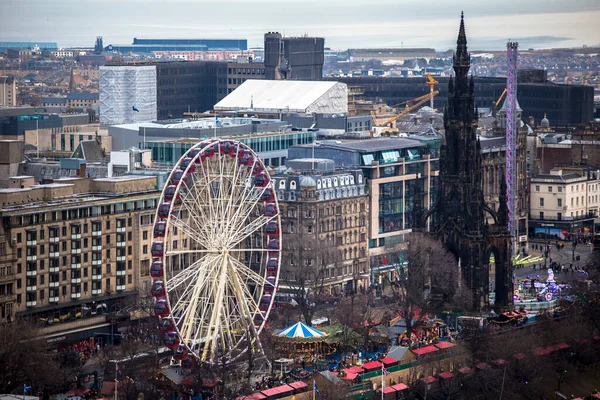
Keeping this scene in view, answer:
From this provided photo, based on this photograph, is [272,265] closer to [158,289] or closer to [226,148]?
[226,148]

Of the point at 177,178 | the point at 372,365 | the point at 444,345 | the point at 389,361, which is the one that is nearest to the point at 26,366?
the point at 177,178

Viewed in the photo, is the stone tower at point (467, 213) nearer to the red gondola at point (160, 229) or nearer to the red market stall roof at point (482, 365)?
the red market stall roof at point (482, 365)

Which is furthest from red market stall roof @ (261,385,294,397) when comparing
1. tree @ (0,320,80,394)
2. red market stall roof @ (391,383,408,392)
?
tree @ (0,320,80,394)

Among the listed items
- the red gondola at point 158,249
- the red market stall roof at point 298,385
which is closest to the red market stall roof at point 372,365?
the red market stall roof at point 298,385

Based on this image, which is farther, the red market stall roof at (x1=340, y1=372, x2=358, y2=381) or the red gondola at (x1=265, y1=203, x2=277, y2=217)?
the red gondola at (x1=265, y1=203, x2=277, y2=217)

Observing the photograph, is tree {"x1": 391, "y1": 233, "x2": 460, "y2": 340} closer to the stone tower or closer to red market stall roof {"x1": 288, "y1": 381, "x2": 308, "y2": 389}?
the stone tower

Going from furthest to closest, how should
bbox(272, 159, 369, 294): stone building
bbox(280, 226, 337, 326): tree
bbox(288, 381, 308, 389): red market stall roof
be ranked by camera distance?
bbox(272, 159, 369, 294): stone building < bbox(280, 226, 337, 326): tree < bbox(288, 381, 308, 389): red market stall roof

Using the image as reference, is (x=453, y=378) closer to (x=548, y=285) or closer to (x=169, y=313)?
(x=169, y=313)
